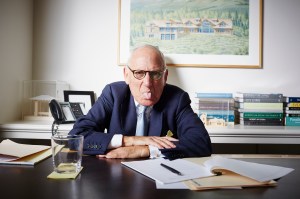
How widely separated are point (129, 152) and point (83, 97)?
57.9 inches

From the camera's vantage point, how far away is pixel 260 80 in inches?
102

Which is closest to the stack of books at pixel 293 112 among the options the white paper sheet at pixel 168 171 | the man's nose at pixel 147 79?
the man's nose at pixel 147 79

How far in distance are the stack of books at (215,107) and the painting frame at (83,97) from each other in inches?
36.6

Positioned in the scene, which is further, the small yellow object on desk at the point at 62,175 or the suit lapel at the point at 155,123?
the suit lapel at the point at 155,123

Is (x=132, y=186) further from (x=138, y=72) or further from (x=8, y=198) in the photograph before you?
(x=138, y=72)

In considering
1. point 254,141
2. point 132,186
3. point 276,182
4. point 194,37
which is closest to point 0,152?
point 132,186

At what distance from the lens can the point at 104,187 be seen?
740 millimetres

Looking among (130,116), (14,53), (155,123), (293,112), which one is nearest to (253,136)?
(293,112)

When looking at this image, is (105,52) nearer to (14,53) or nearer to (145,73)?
(14,53)

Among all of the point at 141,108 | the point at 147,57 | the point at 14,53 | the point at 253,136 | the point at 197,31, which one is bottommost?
the point at 253,136

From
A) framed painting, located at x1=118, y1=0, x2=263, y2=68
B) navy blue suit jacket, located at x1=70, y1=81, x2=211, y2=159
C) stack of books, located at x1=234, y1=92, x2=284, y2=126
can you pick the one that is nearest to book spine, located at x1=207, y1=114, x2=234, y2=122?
stack of books, located at x1=234, y1=92, x2=284, y2=126

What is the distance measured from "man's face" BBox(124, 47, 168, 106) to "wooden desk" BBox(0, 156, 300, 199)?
707 millimetres

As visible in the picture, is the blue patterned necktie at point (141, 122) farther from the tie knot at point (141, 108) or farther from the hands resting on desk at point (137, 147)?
the hands resting on desk at point (137, 147)

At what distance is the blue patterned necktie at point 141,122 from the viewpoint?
5.31ft
